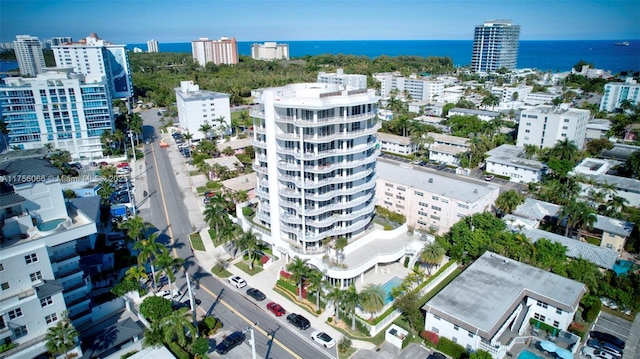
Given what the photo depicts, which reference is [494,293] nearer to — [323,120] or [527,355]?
[527,355]

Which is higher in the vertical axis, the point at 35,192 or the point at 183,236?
the point at 35,192

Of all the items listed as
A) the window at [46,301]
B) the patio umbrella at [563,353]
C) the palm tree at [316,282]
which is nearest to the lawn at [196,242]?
the palm tree at [316,282]

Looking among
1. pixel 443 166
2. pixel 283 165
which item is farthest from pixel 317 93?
pixel 443 166

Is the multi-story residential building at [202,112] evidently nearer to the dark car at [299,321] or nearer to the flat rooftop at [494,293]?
the dark car at [299,321]

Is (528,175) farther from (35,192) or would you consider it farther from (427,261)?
(35,192)

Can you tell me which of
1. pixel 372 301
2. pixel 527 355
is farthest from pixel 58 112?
pixel 527 355

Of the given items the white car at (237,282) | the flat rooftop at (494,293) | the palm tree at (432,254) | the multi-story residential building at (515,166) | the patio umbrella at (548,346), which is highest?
the multi-story residential building at (515,166)
